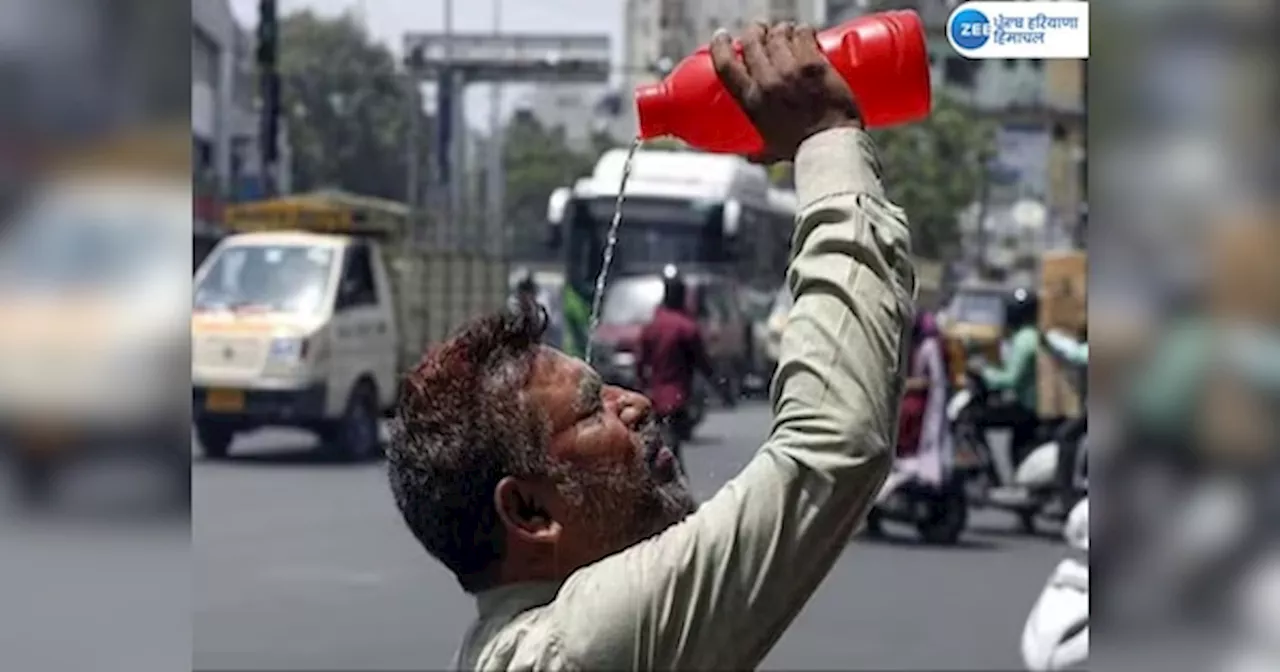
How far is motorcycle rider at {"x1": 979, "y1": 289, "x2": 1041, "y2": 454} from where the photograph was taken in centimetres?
1220

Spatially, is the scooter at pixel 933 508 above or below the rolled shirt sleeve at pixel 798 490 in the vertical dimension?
below

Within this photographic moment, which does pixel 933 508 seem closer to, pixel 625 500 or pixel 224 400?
pixel 224 400

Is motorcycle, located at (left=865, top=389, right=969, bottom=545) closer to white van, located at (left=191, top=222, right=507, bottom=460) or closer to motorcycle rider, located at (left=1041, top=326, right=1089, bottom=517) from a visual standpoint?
motorcycle rider, located at (left=1041, top=326, right=1089, bottom=517)

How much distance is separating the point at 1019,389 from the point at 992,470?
57 cm

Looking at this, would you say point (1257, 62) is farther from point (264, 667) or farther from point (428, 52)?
point (428, 52)

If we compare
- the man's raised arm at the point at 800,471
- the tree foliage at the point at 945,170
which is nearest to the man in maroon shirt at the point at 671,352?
the man's raised arm at the point at 800,471

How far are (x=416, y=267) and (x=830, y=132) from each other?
58.1 ft

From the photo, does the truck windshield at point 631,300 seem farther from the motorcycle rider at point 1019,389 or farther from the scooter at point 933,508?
the scooter at point 933,508

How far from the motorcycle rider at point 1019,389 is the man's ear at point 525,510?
35.2 feet

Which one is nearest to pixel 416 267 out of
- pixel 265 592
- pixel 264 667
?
pixel 265 592

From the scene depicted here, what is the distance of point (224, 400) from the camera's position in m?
15.4

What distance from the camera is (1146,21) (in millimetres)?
1614

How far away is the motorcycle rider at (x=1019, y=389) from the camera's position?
1220 centimetres

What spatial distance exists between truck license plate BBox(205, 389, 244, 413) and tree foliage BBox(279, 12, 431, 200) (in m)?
9.45
